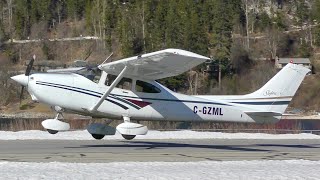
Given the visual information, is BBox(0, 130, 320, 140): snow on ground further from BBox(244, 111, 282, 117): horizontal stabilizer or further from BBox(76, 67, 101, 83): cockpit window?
BBox(244, 111, 282, 117): horizontal stabilizer

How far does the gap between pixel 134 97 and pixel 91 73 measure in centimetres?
140

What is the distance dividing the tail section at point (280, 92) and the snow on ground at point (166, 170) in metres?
6.15

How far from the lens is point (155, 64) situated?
2016cm

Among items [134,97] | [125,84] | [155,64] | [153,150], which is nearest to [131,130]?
[153,150]

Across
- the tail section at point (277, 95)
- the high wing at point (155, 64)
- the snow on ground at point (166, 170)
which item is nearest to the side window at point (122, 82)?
the high wing at point (155, 64)

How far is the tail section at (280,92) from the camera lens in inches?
886

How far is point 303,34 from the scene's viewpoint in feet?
325

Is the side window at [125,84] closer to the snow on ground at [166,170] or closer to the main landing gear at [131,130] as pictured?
the main landing gear at [131,130]

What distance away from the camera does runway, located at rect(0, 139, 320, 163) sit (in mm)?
17517

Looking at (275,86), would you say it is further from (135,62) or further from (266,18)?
(266,18)

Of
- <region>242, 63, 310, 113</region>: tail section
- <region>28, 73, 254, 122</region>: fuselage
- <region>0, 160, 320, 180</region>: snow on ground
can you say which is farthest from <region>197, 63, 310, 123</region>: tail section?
<region>0, 160, 320, 180</region>: snow on ground

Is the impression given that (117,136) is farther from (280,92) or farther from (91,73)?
(280,92)

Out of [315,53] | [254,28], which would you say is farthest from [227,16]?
[315,53]

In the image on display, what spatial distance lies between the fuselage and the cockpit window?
10 cm
